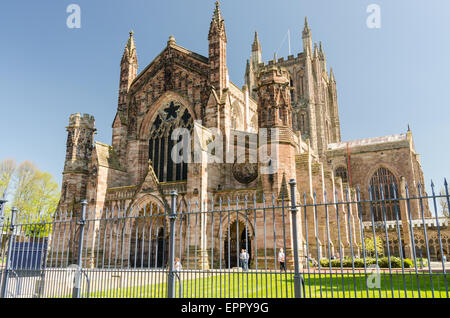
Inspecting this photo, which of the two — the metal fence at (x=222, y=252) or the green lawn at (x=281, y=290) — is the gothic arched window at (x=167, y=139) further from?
the green lawn at (x=281, y=290)

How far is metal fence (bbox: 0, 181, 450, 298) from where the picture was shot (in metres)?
7.20

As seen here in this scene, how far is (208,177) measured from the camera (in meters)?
21.0

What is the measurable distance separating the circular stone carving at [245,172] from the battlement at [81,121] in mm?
13289

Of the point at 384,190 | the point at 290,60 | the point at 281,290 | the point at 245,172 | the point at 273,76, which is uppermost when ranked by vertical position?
the point at 290,60

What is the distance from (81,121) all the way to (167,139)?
291 inches

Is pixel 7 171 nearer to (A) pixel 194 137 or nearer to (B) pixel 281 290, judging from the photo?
(A) pixel 194 137

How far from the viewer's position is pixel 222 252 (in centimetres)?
2000

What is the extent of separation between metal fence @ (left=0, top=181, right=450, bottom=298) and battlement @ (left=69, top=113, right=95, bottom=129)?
7551 mm

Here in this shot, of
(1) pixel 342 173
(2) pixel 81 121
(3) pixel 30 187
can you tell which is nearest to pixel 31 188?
(3) pixel 30 187

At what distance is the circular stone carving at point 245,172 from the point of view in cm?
2175

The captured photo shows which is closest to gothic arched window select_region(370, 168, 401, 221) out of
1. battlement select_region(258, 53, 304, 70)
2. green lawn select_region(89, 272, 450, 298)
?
battlement select_region(258, 53, 304, 70)
